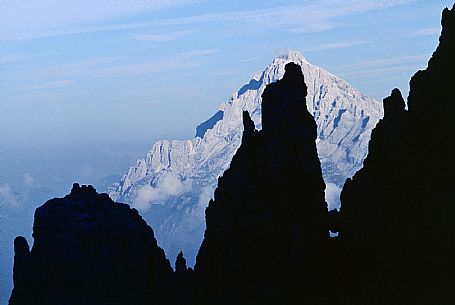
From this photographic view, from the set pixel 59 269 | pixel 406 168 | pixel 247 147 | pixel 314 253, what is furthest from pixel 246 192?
pixel 59 269

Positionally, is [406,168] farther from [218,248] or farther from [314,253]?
[218,248]

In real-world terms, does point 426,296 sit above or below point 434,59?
below

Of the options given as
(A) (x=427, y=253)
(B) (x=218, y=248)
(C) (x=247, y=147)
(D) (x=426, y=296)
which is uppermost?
(C) (x=247, y=147)

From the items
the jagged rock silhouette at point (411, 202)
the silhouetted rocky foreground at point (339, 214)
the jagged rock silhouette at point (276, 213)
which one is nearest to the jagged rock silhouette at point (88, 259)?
the silhouetted rocky foreground at point (339, 214)

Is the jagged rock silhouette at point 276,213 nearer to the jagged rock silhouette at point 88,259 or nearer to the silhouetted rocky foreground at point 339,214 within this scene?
the silhouetted rocky foreground at point 339,214

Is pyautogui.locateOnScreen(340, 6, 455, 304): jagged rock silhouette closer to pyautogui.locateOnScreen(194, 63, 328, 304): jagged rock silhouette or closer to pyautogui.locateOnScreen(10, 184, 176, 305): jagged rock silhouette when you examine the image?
pyautogui.locateOnScreen(194, 63, 328, 304): jagged rock silhouette

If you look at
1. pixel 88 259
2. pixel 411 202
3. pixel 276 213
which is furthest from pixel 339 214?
pixel 88 259

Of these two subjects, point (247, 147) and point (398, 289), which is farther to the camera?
point (247, 147)

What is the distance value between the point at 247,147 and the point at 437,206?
24.0 metres

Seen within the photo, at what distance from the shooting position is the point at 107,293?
102250 millimetres

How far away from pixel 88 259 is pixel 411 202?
4796cm

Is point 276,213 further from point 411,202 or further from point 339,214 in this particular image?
point 411,202

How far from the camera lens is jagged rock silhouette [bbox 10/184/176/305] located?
332 feet

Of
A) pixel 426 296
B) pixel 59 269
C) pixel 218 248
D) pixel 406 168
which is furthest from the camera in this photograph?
pixel 59 269
